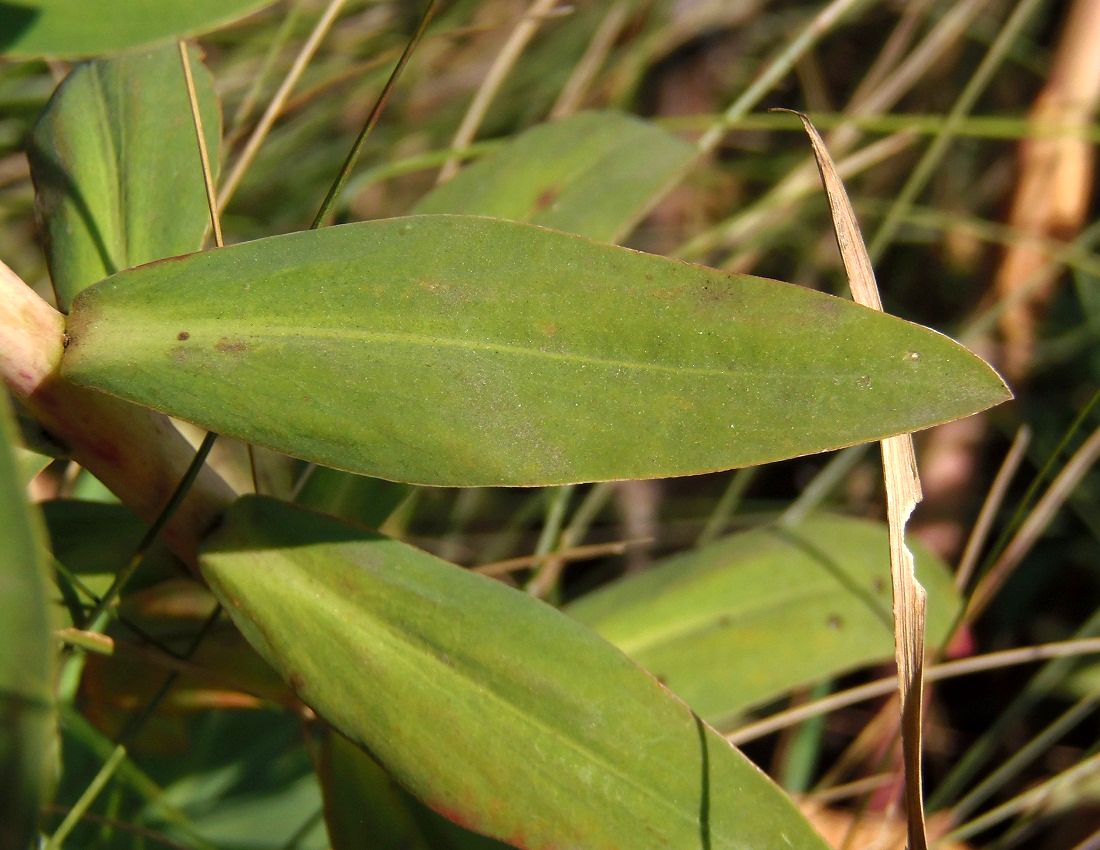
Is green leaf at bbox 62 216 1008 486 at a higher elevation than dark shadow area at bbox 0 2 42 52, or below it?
below

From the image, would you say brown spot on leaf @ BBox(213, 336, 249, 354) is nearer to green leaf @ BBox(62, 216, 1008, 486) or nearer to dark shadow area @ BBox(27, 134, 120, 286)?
green leaf @ BBox(62, 216, 1008, 486)

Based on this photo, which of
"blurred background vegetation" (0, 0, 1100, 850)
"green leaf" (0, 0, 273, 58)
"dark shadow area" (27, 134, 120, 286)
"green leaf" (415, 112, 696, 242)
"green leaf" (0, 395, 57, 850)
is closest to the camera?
"green leaf" (0, 395, 57, 850)

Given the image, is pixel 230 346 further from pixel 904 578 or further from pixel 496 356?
pixel 904 578

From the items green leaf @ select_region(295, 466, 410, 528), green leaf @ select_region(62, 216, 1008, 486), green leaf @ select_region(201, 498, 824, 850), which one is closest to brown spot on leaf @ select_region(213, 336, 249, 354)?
green leaf @ select_region(62, 216, 1008, 486)

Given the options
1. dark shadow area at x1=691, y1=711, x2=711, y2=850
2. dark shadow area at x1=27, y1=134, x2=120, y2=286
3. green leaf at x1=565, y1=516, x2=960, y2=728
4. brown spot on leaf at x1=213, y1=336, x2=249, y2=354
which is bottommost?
green leaf at x1=565, y1=516, x2=960, y2=728

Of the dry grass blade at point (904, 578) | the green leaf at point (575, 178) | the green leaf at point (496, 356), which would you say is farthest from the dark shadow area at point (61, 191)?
the dry grass blade at point (904, 578)

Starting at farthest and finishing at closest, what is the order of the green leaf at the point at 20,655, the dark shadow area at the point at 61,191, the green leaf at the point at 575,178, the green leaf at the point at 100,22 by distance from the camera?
the green leaf at the point at 575,178 < the dark shadow area at the point at 61,191 < the green leaf at the point at 100,22 < the green leaf at the point at 20,655

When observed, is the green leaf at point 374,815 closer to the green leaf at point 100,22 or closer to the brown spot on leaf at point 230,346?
the brown spot on leaf at point 230,346
